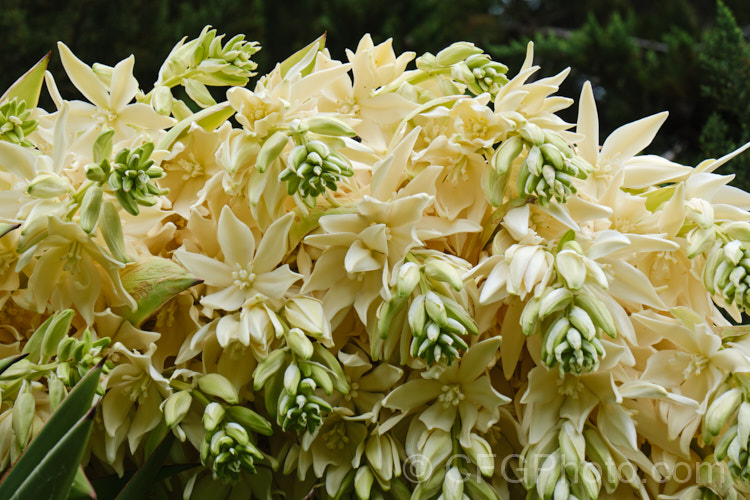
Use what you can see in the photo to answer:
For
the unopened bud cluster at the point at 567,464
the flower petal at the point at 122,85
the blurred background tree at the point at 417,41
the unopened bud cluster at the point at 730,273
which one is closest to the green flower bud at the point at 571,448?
the unopened bud cluster at the point at 567,464

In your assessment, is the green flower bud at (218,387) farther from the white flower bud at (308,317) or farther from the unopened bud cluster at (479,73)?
the unopened bud cluster at (479,73)

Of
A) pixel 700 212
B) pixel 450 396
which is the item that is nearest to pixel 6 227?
pixel 450 396

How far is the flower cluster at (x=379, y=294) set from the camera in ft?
1.40

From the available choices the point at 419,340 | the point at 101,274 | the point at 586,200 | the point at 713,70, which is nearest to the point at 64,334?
the point at 101,274

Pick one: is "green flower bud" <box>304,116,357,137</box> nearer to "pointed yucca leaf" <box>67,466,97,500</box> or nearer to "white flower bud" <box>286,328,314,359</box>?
"white flower bud" <box>286,328,314,359</box>

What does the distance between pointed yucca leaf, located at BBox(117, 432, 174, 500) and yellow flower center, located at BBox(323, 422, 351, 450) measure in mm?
89

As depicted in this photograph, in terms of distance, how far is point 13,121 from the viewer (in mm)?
483

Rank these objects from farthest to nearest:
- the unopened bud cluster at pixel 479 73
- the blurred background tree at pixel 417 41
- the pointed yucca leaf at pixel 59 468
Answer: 1. the blurred background tree at pixel 417 41
2. the unopened bud cluster at pixel 479 73
3. the pointed yucca leaf at pixel 59 468

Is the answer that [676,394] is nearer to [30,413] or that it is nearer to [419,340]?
[419,340]

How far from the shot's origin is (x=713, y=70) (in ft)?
3.41

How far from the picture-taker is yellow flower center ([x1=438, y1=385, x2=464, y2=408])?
462 mm

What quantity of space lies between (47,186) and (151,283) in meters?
0.07

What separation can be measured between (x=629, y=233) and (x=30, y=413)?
1.12 ft

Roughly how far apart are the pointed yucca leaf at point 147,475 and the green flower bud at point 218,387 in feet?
0.15
